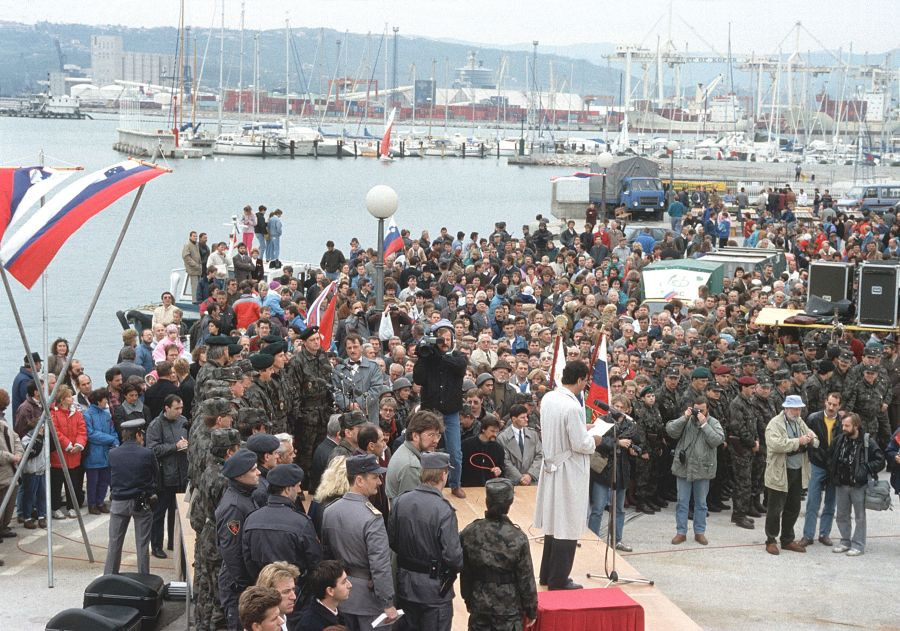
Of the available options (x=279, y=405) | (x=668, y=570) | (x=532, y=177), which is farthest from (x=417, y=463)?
(x=532, y=177)

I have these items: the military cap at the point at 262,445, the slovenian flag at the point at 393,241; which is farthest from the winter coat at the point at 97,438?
the slovenian flag at the point at 393,241

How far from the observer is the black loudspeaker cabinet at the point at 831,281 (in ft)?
63.3

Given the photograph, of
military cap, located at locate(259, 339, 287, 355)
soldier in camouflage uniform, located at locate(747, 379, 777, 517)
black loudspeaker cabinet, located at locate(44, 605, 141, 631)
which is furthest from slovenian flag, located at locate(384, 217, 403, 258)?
black loudspeaker cabinet, located at locate(44, 605, 141, 631)

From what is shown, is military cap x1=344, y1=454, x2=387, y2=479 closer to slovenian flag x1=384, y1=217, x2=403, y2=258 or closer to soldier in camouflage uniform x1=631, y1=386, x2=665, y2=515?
soldier in camouflage uniform x1=631, y1=386, x2=665, y2=515

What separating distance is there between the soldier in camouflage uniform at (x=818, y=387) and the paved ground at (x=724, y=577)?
1842 mm

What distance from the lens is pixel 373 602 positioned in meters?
8.07

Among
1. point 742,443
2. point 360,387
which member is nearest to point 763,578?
point 742,443

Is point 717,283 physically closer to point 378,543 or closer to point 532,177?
point 378,543

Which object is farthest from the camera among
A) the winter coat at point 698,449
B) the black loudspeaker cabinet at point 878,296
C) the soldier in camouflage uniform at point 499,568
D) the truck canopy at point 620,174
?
the truck canopy at point 620,174

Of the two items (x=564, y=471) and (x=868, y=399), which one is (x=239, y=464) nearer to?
(x=564, y=471)

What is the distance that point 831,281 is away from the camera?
19375 millimetres

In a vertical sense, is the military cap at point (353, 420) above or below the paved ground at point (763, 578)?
above

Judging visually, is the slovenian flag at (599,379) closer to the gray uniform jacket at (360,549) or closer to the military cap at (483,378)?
the military cap at (483,378)

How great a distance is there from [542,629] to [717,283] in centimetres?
1606
